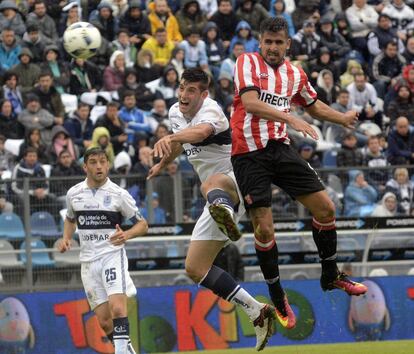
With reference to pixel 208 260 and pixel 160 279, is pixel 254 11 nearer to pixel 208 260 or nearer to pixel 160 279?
pixel 160 279

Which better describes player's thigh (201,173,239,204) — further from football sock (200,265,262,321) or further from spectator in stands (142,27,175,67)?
spectator in stands (142,27,175,67)

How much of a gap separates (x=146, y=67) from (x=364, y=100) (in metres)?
3.99

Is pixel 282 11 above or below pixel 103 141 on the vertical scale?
above

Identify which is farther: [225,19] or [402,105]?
[225,19]

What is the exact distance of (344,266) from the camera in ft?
61.7

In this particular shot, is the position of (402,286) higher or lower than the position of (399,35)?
lower

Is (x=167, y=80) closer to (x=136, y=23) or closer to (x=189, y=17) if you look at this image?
(x=136, y=23)

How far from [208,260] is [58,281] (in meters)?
5.52

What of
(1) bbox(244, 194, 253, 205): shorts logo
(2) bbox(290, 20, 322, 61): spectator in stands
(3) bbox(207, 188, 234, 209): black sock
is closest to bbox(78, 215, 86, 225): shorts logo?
(3) bbox(207, 188, 234, 209): black sock

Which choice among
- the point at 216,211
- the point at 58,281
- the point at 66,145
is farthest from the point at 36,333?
the point at 216,211

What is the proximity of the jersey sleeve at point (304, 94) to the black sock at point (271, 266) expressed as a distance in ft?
4.67

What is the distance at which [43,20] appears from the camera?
23578 millimetres

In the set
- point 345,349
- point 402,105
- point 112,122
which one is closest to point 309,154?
point 112,122

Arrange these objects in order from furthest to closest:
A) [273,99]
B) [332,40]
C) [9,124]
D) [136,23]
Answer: [332,40]
[136,23]
[9,124]
[273,99]
